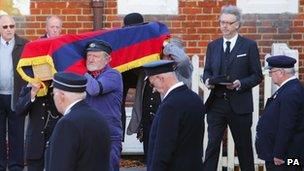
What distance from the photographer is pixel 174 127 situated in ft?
17.1

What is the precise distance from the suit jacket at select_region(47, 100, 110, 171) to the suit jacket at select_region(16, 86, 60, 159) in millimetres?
2137

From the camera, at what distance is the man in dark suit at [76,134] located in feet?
14.9

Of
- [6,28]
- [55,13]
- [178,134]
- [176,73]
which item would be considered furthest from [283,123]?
[55,13]

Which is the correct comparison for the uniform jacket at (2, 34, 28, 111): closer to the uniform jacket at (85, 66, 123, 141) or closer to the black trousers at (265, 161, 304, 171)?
the uniform jacket at (85, 66, 123, 141)

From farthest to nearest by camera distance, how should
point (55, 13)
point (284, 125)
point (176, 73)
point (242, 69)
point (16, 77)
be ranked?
point (55, 13)
point (16, 77)
point (242, 69)
point (176, 73)
point (284, 125)

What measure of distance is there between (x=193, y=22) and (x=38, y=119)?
3.27m

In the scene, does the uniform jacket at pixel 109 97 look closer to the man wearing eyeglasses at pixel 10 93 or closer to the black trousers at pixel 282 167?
the black trousers at pixel 282 167

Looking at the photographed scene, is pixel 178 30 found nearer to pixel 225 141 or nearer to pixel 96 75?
pixel 225 141

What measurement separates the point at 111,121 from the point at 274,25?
3.82 m

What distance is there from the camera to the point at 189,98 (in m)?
5.32

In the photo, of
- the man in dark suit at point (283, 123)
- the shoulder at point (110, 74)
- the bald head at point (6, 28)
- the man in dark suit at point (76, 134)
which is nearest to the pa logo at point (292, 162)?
the man in dark suit at point (283, 123)

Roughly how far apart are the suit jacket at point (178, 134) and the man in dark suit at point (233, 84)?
2323mm

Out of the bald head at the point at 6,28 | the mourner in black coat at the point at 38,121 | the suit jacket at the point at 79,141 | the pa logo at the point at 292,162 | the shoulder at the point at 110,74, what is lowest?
the pa logo at the point at 292,162

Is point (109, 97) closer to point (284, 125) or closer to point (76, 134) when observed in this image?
point (284, 125)
